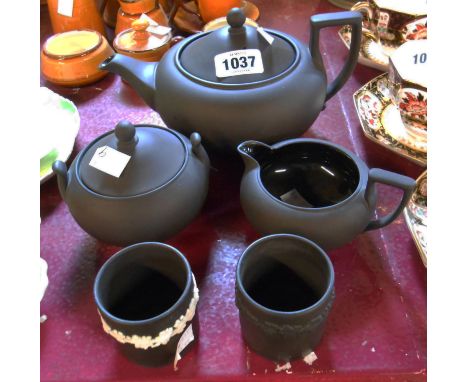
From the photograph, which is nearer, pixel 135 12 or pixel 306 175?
pixel 306 175

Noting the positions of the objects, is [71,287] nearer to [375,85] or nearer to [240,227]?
[240,227]

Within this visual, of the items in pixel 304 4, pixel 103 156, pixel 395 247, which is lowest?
pixel 395 247

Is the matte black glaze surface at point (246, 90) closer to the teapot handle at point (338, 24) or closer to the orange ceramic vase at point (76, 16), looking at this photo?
the teapot handle at point (338, 24)

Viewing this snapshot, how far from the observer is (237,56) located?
2.55 feet


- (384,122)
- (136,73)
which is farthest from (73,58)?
(384,122)

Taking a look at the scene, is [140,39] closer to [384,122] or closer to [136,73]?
[136,73]

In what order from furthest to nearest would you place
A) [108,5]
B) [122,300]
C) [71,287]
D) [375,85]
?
1. [108,5]
2. [375,85]
3. [71,287]
4. [122,300]

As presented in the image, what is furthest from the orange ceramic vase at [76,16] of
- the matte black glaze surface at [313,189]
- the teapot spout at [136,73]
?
the matte black glaze surface at [313,189]

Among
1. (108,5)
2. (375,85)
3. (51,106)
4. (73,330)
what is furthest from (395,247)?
(108,5)

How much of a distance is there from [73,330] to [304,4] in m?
1.24

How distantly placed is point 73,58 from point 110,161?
56 cm

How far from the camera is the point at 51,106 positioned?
1.07 metres

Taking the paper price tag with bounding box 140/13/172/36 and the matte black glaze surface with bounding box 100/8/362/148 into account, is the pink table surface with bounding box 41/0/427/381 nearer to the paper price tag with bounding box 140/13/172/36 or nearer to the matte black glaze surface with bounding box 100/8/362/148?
the matte black glaze surface with bounding box 100/8/362/148

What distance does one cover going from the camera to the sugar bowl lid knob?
78 cm
